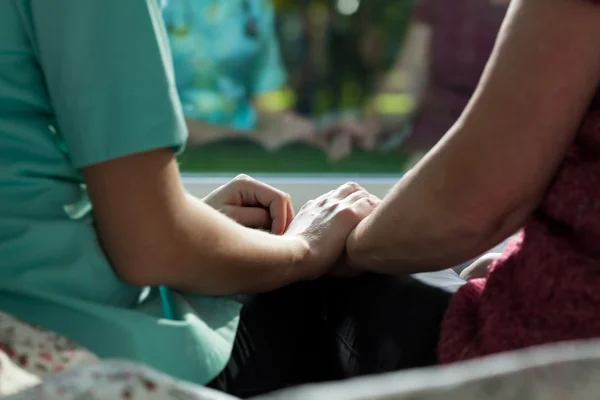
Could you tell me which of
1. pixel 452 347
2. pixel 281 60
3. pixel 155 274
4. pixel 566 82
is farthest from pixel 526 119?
pixel 281 60

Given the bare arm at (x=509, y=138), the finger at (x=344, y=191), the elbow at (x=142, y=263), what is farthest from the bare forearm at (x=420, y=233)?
the elbow at (x=142, y=263)

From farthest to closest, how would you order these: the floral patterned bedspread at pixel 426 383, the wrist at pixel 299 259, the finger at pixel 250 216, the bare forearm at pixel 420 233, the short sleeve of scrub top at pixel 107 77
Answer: the finger at pixel 250 216 < the wrist at pixel 299 259 < the bare forearm at pixel 420 233 < the short sleeve of scrub top at pixel 107 77 < the floral patterned bedspread at pixel 426 383

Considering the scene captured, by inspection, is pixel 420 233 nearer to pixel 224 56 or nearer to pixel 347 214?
pixel 347 214

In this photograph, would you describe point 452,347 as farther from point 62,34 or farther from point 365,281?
point 62,34

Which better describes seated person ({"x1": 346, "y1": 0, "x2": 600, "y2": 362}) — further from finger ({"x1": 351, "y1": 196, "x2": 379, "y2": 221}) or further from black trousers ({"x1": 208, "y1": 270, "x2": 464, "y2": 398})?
finger ({"x1": 351, "y1": 196, "x2": 379, "y2": 221})

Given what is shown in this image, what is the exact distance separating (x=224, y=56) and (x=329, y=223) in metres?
0.91

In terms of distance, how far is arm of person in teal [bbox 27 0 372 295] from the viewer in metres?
0.48

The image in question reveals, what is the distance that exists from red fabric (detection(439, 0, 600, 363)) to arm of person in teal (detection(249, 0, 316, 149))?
1094 mm

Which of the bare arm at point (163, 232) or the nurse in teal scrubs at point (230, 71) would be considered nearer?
the bare arm at point (163, 232)

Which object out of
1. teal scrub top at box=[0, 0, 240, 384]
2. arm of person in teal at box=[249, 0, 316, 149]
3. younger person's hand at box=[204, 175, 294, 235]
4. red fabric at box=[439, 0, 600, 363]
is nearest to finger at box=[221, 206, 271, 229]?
younger person's hand at box=[204, 175, 294, 235]

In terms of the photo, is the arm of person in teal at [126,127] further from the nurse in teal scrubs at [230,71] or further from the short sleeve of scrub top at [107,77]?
the nurse in teal scrubs at [230,71]

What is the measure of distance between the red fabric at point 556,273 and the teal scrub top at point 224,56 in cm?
111

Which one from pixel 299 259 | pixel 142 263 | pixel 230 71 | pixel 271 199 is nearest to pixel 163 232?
pixel 142 263

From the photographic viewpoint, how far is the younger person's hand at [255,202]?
0.84 metres
